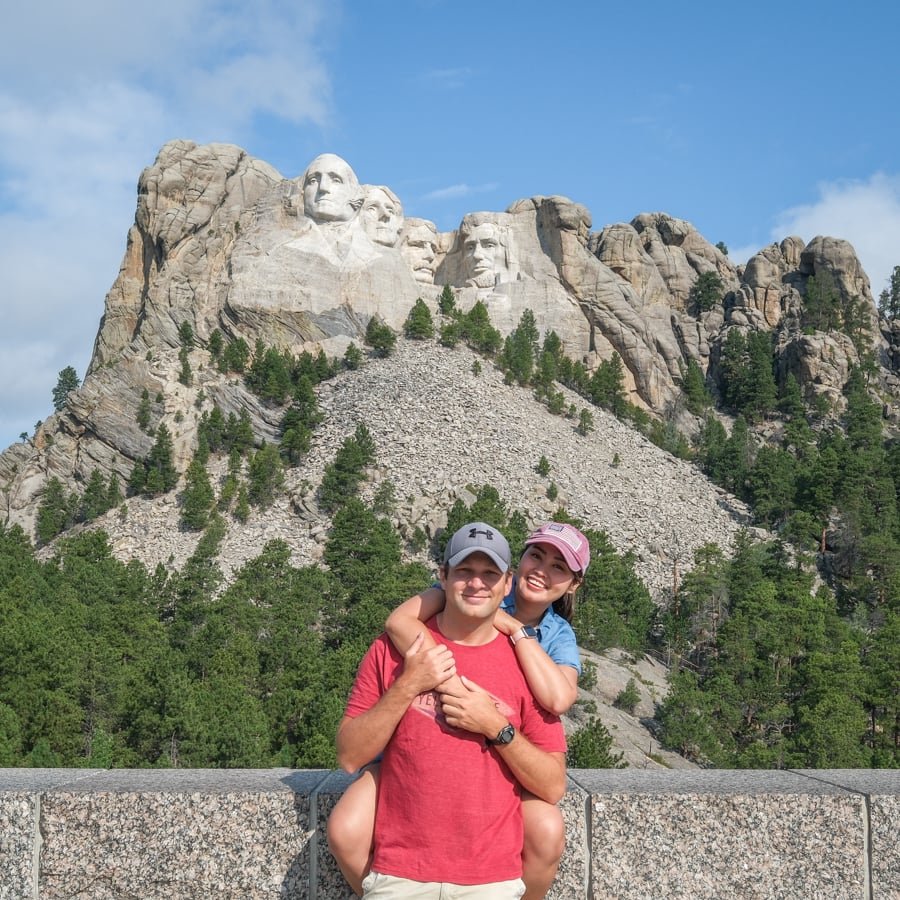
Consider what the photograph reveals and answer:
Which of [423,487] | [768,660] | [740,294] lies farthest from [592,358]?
[768,660]

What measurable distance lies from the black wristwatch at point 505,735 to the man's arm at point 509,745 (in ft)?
0.05

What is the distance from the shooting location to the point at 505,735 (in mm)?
4777

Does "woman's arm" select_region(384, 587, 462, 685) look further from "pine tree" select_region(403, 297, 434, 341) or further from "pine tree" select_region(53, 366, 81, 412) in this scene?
"pine tree" select_region(53, 366, 81, 412)

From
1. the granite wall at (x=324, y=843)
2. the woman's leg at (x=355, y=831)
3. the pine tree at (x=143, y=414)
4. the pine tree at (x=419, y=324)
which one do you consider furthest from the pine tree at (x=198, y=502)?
the woman's leg at (x=355, y=831)

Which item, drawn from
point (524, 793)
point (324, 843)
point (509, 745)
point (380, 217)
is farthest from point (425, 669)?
point (380, 217)

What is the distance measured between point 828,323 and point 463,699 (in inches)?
3696

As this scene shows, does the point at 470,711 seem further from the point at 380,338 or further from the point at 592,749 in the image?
the point at 380,338

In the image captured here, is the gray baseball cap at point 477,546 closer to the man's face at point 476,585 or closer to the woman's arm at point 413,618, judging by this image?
the man's face at point 476,585

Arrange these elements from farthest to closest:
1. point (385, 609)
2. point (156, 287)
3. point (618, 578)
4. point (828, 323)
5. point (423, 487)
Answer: point (828, 323) → point (156, 287) → point (423, 487) → point (618, 578) → point (385, 609)

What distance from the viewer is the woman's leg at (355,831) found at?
194 inches

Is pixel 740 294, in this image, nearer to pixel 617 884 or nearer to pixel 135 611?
pixel 135 611

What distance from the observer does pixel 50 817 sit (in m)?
5.78

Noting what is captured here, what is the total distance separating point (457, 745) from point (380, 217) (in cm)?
7110

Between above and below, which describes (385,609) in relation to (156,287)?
below
